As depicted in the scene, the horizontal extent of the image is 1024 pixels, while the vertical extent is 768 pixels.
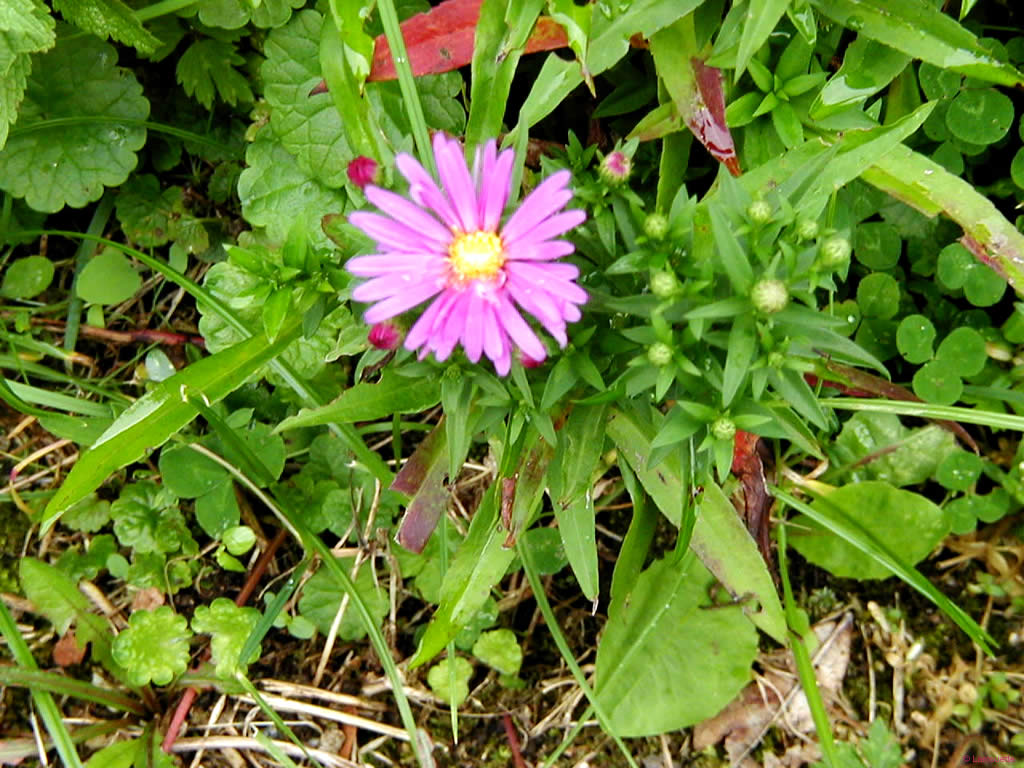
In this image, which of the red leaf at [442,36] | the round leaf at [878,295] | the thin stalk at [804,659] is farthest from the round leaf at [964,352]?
the red leaf at [442,36]

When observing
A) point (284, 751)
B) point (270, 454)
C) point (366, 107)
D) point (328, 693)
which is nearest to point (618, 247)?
point (366, 107)

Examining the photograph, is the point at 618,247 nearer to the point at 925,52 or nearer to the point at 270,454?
A: the point at 925,52

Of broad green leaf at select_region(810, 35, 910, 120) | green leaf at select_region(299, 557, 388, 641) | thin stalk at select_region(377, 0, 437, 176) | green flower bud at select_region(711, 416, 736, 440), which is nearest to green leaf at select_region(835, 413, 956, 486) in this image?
broad green leaf at select_region(810, 35, 910, 120)

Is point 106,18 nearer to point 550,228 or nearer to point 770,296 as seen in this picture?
point 550,228

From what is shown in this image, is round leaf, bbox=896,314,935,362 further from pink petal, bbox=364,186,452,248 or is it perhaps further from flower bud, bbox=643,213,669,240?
pink petal, bbox=364,186,452,248

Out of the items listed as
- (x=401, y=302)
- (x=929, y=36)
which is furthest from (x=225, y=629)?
(x=929, y=36)

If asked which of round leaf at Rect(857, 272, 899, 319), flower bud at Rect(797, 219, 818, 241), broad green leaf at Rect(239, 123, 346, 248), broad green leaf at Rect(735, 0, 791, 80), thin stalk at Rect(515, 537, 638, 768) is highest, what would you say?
broad green leaf at Rect(735, 0, 791, 80)

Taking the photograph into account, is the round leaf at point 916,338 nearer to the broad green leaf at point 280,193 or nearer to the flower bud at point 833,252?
the flower bud at point 833,252
